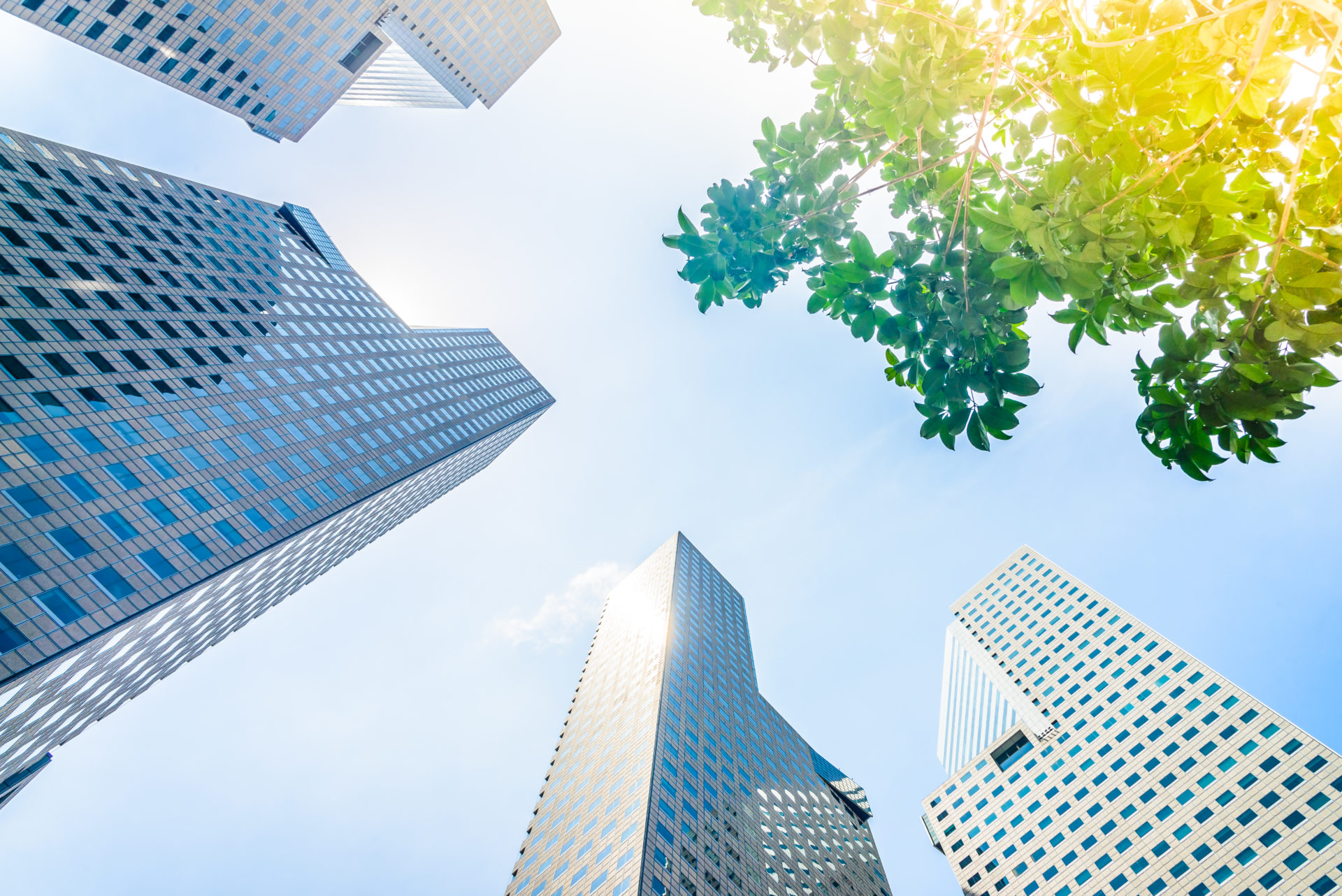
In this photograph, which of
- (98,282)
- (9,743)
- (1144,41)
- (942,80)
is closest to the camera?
(1144,41)

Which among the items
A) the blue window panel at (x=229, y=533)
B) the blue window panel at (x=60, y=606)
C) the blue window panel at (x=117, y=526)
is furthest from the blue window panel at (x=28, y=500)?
the blue window panel at (x=229, y=533)

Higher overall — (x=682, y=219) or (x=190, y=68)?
(x=190, y=68)

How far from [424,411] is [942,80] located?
63.8 meters

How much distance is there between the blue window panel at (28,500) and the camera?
75.9 ft

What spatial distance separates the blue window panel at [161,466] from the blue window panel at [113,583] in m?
6.30

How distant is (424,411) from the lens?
200ft

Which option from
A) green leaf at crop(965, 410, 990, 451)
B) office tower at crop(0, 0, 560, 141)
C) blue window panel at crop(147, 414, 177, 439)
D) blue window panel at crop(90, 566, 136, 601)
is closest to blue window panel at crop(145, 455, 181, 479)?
blue window panel at crop(147, 414, 177, 439)

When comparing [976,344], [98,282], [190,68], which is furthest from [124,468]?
[190,68]

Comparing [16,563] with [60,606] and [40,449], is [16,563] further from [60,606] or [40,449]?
[40,449]

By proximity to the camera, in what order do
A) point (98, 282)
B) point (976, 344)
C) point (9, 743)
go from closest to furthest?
point (976, 344)
point (9, 743)
point (98, 282)

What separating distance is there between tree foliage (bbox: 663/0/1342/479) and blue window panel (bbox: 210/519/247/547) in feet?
119

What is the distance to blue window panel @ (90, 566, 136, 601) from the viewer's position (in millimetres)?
24594

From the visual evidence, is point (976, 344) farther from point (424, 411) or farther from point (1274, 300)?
point (424, 411)

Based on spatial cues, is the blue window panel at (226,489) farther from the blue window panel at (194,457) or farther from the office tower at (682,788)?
the office tower at (682,788)
